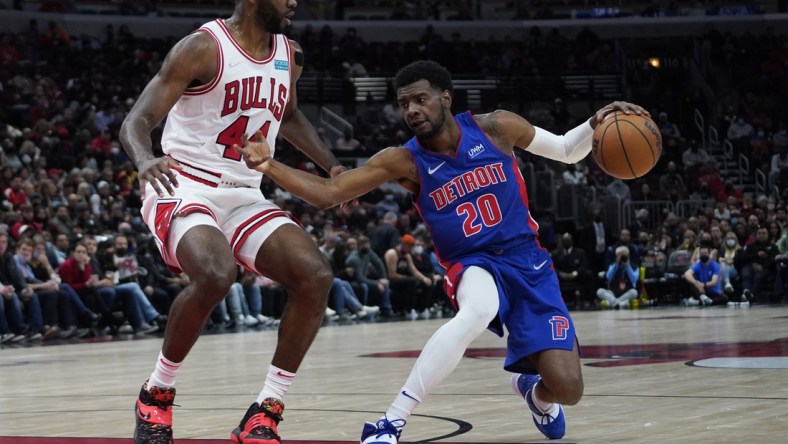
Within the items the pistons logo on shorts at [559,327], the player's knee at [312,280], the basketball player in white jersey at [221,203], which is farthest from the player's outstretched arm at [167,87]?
the pistons logo on shorts at [559,327]

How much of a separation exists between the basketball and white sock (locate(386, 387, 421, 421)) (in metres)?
1.43

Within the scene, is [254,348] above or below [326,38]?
below

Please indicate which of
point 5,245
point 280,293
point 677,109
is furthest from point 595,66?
point 5,245

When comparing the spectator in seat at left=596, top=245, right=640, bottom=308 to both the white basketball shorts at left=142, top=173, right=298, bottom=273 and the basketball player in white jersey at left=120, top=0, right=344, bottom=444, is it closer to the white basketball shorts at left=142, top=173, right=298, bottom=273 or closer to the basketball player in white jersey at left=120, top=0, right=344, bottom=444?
the basketball player in white jersey at left=120, top=0, right=344, bottom=444

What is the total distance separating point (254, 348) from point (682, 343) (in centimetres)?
406

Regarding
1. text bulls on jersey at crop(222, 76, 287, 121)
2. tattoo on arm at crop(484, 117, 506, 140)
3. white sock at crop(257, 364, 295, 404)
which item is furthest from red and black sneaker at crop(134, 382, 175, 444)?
tattoo on arm at crop(484, 117, 506, 140)

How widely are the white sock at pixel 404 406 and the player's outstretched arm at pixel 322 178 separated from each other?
2.82ft

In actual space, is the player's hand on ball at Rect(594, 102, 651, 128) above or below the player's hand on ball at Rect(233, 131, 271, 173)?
above

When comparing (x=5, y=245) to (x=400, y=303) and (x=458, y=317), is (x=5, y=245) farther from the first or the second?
(x=458, y=317)

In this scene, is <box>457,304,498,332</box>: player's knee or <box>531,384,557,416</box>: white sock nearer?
<box>457,304,498,332</box>: player's knee

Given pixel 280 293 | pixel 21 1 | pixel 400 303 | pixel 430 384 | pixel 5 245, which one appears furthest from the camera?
pixel 21 1

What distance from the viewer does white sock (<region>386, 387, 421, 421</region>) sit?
15.0ft

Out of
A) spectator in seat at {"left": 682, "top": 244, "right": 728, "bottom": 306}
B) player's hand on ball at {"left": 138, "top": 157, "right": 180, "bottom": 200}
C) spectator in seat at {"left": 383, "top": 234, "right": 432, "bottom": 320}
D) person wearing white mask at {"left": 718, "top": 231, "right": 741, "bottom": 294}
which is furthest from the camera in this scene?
person wearing white mask at {"left": 718, "top": 231, "right": 741, "bottom": 294}

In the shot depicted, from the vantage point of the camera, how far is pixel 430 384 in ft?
15.3
